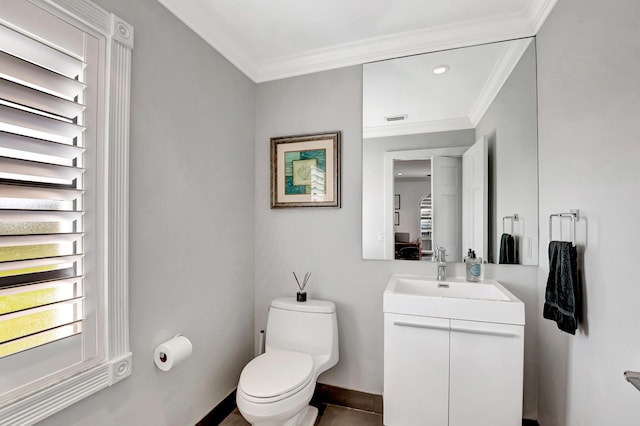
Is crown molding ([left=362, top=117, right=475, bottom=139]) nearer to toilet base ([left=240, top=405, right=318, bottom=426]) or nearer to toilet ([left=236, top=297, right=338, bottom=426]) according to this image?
toilet ([left=236, top=297, right=338, bottom=426])

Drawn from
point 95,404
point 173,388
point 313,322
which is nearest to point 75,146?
point 95,404

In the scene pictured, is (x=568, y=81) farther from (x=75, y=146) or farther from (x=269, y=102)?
(x=75, y=146)

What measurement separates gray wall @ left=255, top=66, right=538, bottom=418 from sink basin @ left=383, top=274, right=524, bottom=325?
129 mm

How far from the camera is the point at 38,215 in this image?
104 centimetres

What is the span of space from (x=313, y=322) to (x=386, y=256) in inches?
25.5

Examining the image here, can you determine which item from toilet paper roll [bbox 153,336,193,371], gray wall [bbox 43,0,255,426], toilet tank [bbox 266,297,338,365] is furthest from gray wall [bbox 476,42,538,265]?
toilet paper roll [bbox 153,336,193,371]

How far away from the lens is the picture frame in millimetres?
2168

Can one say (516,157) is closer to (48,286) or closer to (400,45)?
(400,45)

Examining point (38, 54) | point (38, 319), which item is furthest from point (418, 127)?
point (38, 319)

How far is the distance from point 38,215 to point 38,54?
55 cm

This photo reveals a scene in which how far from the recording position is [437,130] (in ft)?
6.49

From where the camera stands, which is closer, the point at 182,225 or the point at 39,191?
the point at 39,191

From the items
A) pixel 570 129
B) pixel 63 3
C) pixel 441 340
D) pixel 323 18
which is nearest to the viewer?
pixel 63 3

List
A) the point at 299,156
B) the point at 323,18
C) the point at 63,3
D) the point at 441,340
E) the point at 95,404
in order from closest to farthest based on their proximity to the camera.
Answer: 1. the point at 63,3
2. the point at 95,404
3. the point at 441,340
4. the point at 323,18
5. the point at 299,156
